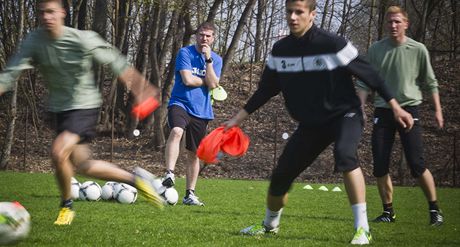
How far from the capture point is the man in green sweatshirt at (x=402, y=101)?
7336mm

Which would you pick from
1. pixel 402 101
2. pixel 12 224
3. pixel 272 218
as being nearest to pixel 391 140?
pixel 402 101

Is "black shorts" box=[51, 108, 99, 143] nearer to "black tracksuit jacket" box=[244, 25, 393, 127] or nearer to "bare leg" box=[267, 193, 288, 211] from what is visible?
"bare leg" box=[267, 193, 288, 211]

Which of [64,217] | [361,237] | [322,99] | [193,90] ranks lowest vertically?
[64,217]

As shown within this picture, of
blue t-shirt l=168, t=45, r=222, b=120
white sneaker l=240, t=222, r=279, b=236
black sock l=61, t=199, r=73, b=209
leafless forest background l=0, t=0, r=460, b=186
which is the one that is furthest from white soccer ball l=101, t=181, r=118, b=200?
leafless forest background l=0, t=0, r=460, b=186

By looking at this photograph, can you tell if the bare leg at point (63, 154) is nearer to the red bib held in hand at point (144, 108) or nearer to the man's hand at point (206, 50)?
the red bib held in hand at point (144, 108)

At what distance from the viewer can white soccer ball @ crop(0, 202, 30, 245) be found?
4.45 meters

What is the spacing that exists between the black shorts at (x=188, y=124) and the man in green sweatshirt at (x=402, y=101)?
107 inches

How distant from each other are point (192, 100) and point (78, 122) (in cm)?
329

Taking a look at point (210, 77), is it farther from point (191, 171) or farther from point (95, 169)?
point (95, 169)

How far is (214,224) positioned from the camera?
6648 mm

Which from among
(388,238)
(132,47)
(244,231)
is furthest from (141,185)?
(132,47)

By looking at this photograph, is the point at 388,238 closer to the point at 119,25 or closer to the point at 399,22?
the point at 399,22

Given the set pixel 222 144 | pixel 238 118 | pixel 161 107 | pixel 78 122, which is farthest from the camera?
pixel 161 107

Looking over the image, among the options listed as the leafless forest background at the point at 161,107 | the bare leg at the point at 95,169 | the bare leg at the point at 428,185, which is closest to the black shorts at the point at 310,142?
the bare leg at the point at 95,169
